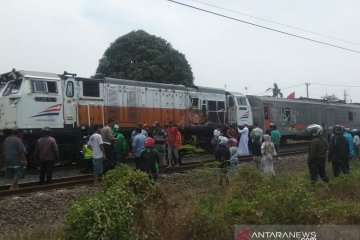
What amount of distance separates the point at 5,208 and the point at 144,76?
95.2ft

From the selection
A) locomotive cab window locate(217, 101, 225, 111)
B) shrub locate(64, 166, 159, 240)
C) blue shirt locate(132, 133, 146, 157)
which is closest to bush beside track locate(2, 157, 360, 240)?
shrub locate(64, 166, 159, 240)

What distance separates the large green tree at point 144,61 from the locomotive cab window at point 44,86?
2097 centimetres

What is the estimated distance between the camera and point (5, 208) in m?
8.94

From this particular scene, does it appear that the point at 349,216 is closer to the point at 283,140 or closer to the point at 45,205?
the point at 45,205

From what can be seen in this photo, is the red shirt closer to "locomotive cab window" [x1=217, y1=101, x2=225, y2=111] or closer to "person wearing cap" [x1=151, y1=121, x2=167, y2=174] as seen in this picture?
"person wearing cap" [x1=151, y1=121, x2=167, y2=174]

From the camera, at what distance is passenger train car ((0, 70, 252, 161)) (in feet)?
51.3

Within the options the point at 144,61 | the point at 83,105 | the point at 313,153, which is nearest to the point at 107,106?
the point at 83,105

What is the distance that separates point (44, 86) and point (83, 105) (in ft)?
5.79

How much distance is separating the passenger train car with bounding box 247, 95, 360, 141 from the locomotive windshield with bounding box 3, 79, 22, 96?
15.9m

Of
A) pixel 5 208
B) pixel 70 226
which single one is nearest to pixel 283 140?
pixel 5 208

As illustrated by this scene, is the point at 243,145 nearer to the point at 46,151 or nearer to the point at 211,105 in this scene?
the point at 46,151

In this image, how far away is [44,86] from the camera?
1616cm

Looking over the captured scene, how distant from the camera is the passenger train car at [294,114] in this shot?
2798 centimetres

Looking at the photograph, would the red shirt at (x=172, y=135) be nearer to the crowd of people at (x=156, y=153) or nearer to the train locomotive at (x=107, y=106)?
the crowd of people at (x=156, y=153)
